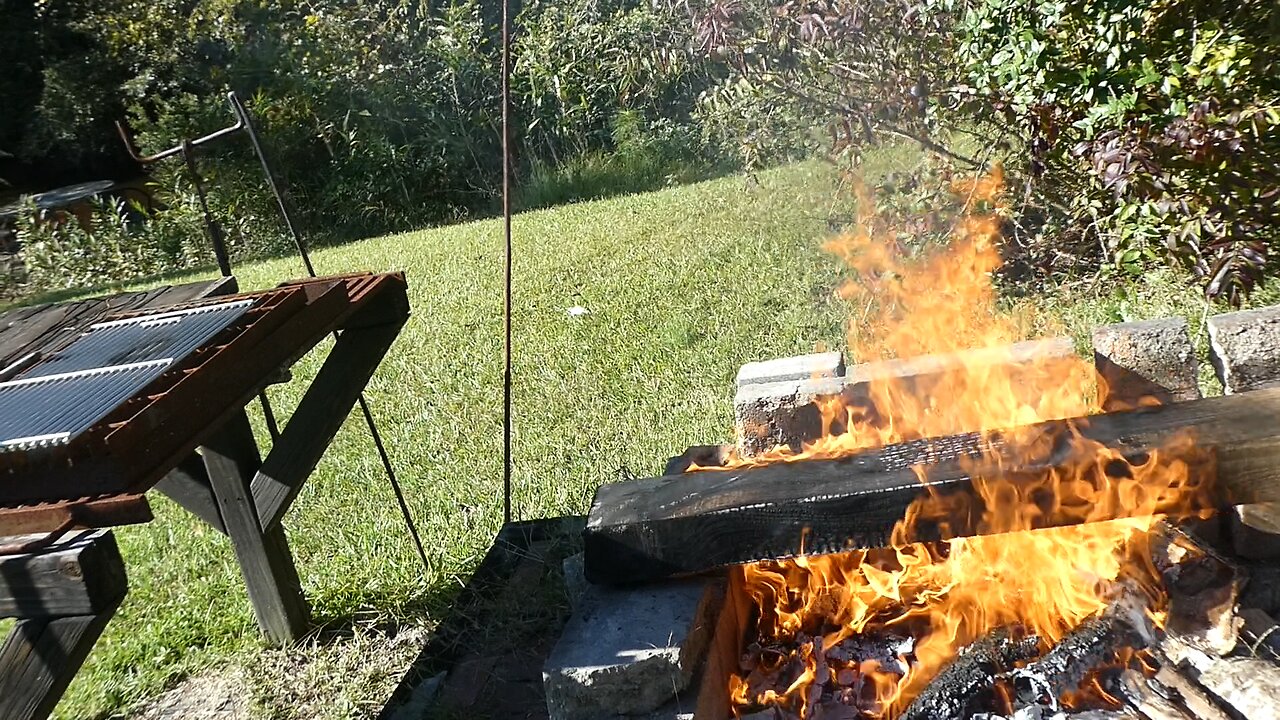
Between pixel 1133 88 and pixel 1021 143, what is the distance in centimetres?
107

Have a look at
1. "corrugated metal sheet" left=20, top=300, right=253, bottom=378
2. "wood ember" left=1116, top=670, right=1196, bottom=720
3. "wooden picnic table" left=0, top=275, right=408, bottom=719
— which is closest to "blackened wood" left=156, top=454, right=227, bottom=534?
"wooden picnic table" left=0, top=275, right=408, bottom=719

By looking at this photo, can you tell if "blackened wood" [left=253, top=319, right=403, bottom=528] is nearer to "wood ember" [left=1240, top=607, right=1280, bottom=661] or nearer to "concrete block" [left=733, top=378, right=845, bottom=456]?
"concrete block" [left=733, top=378, right=845, bottom=456]

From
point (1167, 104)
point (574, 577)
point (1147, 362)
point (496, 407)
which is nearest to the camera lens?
point (1147, 362)

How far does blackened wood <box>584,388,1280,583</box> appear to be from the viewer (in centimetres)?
211

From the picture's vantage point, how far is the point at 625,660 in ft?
6.57

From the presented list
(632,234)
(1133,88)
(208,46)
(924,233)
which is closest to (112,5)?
(208,46)

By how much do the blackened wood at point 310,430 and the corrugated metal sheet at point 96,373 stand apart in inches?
18.5

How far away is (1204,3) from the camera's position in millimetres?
3699

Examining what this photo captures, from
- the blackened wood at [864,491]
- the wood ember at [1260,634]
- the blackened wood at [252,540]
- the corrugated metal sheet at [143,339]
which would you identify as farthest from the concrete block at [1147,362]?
the blackened wood at [252,540]

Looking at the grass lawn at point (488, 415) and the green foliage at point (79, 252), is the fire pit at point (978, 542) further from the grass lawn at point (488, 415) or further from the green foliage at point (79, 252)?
the green foliage at point (79, 252)

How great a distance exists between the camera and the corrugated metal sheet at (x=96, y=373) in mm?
1868

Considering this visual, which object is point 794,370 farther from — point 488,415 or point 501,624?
point 488,415

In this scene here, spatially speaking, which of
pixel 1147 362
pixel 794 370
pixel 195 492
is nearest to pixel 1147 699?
pixel 1147 362

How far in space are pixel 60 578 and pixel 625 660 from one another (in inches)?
39.2
